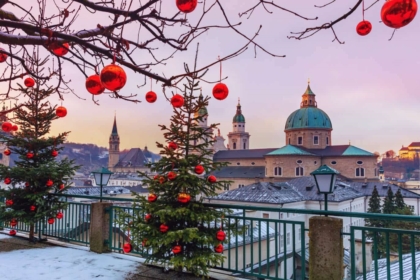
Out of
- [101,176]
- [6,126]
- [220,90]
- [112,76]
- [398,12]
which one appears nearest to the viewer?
[398,12]

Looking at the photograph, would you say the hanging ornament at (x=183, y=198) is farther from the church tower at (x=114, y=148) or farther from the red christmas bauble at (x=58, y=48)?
the church tower at (x=114, y=148)

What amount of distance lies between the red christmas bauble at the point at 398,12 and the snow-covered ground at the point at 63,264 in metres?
4.14

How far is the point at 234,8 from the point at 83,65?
1.84 meters

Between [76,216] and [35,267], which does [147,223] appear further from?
[76,216]

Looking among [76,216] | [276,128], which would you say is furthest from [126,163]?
[76,216]

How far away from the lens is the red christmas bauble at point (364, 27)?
2.46m

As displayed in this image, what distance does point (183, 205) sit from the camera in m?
4.22

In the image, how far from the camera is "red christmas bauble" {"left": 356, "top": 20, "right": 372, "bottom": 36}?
246 cm

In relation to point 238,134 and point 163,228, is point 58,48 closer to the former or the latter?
point 163,228

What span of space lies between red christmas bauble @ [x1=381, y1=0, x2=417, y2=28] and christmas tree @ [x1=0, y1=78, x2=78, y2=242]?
18.4 ft

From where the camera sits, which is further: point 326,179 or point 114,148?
point 114,148

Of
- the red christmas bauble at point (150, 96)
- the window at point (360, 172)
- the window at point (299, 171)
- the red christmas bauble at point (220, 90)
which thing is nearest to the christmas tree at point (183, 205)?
the red christmas bauble at point (150, 96)

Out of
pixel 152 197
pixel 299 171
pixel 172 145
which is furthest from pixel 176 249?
pixel 299 171

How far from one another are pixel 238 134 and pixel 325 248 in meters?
67.1
